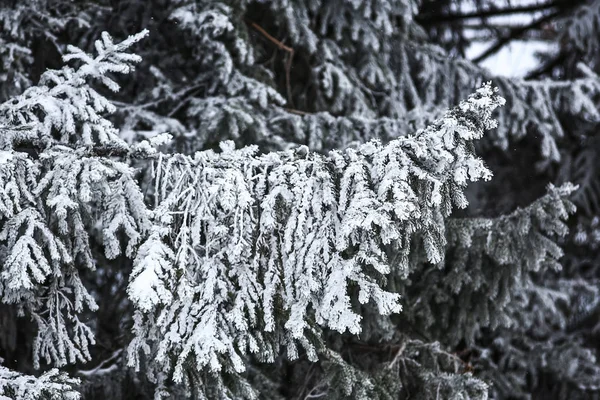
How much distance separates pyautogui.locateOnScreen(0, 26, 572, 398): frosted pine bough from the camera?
2529 millimetres

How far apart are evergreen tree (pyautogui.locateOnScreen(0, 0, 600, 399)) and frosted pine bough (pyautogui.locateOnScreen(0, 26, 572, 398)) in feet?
0.03

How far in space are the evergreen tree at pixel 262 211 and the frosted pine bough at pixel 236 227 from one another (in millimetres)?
10

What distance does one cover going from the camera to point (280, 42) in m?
4.82

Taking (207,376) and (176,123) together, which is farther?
(176,123)

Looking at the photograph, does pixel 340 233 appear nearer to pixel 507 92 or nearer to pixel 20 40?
pixel 20 40

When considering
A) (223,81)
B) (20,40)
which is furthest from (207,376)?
(20,40)

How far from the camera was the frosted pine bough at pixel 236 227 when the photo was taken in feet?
8.30

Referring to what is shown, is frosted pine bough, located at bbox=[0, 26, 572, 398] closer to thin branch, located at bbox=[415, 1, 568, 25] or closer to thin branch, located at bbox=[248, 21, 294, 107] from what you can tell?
thin branch, located at bbox=[248, 21, 294, 107]

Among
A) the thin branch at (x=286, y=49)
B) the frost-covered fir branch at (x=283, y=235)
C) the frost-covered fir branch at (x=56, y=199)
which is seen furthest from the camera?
the thin branch at (x=286, y=49)

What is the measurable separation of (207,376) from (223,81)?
2046 mm

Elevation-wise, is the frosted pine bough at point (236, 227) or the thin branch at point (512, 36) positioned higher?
the thin branch at point (512, 36)

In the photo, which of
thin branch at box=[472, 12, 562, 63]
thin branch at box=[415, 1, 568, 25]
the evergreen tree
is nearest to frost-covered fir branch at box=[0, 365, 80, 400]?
the evergreen tree

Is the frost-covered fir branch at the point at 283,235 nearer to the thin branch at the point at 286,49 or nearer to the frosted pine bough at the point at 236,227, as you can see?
the frosted pine bough at the point at 236,227

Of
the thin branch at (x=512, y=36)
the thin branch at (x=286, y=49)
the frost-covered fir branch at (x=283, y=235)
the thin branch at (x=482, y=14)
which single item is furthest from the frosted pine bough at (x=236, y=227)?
the thin branch at (x=512, y=36)
